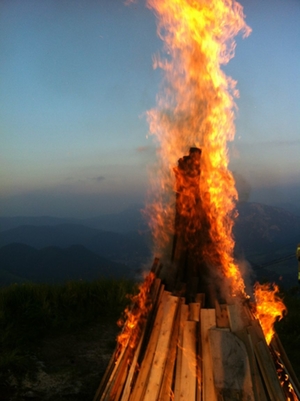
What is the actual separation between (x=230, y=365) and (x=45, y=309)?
→ 25.4 ft

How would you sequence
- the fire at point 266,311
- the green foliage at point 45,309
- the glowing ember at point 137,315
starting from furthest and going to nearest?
the green foliage at point 45,309 → the fire at point 266,311 → the glowing ember at point 137,315

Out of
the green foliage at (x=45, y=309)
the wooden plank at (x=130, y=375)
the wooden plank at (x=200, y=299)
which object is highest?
the green foliage at (x=45, y=309)

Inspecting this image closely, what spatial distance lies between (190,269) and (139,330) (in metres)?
1.11

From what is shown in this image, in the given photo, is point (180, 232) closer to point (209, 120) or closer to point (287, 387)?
point (209, 120)

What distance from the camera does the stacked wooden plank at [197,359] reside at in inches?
162

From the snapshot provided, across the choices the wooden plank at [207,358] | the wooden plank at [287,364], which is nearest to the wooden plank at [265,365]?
the wooden plank at [207,358]

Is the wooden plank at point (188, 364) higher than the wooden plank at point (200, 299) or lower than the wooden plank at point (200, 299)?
lower

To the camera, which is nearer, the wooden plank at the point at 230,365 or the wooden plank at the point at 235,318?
the wooden plank at the point at 230,365

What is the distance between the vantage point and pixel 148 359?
15.5ft

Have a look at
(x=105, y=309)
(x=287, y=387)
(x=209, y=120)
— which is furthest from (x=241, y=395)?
(x=105, y=309)

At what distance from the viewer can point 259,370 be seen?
4371 mm

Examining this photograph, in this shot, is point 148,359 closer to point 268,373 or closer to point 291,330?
point 268,373

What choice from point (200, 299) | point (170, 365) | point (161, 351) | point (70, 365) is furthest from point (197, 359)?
point (70, 365)

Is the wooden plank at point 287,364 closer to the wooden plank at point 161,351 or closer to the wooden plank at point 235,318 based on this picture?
the wooden plank at point 235,318
